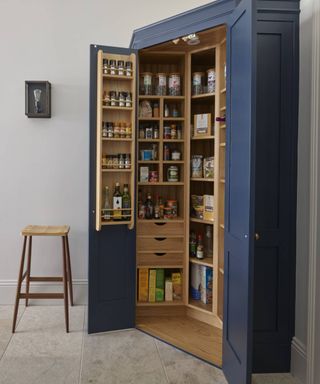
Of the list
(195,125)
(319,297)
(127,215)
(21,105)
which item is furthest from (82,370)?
(21,105)

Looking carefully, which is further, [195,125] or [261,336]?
[195,125]

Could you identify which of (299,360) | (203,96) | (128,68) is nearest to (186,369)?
(299,360)

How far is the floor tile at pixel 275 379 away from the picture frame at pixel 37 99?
280 centimetres

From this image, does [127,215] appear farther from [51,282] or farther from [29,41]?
[29,41]

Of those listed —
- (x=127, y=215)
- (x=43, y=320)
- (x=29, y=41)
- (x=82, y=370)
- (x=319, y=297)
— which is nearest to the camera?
(x=319, y=297)

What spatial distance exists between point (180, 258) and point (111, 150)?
3.67ft

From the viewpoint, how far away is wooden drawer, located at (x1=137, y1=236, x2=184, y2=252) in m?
3.35

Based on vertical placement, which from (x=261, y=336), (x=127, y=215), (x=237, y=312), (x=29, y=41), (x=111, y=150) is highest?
(x=29, y=41)

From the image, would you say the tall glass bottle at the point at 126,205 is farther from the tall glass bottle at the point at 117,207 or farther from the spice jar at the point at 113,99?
the spice jar at the point at 113,99

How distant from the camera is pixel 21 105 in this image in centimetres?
366

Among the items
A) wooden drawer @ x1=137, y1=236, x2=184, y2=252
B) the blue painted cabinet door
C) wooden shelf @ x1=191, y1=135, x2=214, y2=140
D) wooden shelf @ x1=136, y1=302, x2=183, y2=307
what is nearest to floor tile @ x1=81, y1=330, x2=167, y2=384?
wooden shelf @ x1=136, y1=302, x2=183, y2=307

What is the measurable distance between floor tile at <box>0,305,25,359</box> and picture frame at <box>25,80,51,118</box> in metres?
1.80

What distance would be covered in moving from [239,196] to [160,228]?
4.22 ft

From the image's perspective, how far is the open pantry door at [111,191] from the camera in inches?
118
